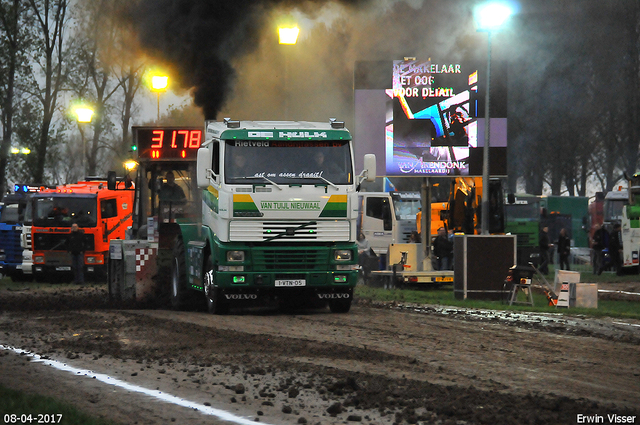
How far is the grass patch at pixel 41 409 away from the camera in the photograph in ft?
23.7

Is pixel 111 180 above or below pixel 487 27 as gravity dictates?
below

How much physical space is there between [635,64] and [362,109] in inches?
961

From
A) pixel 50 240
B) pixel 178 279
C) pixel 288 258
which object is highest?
pixel 50 240

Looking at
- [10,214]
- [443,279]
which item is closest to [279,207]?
[443,279]

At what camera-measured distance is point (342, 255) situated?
15789 mm

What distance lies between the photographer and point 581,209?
5191cm

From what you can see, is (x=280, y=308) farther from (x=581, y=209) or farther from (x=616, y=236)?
(x=581, y=209)

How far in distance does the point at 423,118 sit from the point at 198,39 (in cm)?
947

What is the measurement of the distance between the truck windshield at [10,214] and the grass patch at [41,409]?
83.4ft

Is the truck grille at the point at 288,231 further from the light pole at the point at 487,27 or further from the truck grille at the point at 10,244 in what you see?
the truck grille at the point at 10,244

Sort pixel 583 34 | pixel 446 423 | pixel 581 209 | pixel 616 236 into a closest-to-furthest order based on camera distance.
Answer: pixel 446 423 → pixel 616 236 → pixel 583 34 → pixel 581 209

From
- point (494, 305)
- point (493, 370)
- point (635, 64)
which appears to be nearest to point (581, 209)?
point (635, 64)

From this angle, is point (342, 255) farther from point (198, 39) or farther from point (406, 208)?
point (406, 208)

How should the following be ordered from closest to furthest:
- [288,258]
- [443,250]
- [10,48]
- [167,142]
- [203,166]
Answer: [288,258] → [203,166] → [167,142] → [443,250] → [10,48]
